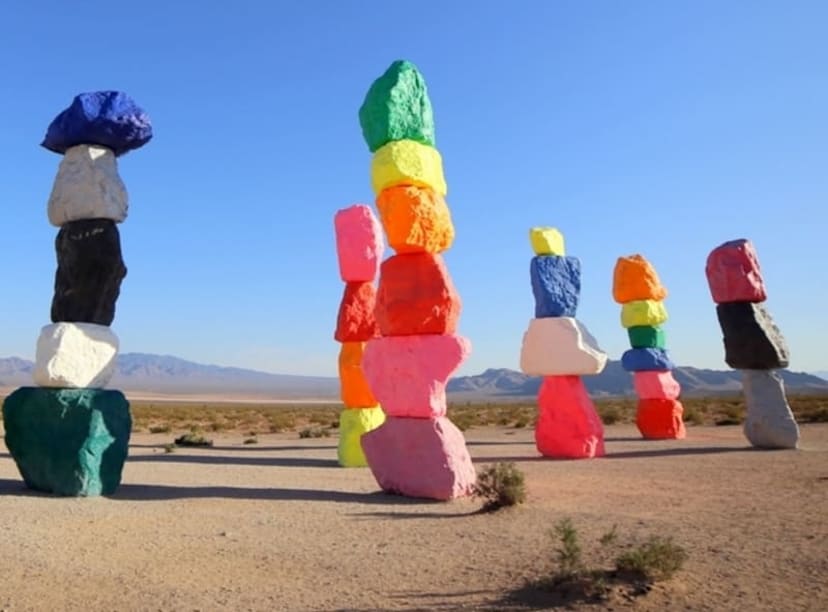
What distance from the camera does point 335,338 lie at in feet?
46.9

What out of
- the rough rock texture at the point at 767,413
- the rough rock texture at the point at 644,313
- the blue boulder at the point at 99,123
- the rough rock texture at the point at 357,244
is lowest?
the rough rock texture at the point at 767,413

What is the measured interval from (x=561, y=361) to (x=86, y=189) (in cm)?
915

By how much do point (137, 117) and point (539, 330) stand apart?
851 cm

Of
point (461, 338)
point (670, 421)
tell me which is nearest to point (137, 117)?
point (461, 338)

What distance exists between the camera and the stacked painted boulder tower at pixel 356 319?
45.4ft

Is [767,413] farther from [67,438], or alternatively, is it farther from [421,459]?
[67,438]

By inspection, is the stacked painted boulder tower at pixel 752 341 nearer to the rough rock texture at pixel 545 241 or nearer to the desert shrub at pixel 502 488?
the rough rock texture at pixel 545 241

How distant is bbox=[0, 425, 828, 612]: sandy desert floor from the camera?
5.13 meters

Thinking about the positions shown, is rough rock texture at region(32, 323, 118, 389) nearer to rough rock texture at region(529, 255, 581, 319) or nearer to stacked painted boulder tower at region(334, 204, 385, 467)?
stacked painted boulder tower at region(334, 204, 385, 467)

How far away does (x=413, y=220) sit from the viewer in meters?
9.91

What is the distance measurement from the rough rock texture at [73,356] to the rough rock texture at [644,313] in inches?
544

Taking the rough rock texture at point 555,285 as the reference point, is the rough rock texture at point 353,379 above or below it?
below

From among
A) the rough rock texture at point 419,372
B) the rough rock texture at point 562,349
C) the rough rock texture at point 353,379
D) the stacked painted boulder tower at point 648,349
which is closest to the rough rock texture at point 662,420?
the stacked painted boulder tower at point 648,349

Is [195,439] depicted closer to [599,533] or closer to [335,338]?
[335,338]
